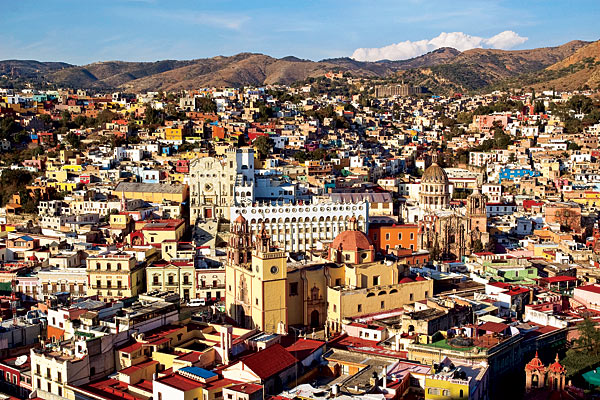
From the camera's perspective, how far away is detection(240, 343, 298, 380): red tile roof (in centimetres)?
2147

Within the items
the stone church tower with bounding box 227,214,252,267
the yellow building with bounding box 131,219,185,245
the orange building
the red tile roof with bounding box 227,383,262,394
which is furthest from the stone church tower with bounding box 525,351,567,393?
the yellow building with bounding box 131,219,185,245

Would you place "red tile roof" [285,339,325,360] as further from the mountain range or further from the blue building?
the mountain range

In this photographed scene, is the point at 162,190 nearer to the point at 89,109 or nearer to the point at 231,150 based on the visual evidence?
the point at 231,150

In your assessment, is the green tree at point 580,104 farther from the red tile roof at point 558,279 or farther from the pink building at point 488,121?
the red tile roof at point 558,279

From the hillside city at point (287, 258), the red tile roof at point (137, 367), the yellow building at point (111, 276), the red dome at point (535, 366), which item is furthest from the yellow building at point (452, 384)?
the yellow building at point (111, 276)

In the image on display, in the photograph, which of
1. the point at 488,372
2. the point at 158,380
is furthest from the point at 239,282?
the point at 488,372

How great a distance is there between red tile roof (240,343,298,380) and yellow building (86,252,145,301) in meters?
11.8

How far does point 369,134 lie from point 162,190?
124ft

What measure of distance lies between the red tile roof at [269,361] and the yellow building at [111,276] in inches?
466

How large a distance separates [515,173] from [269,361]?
42.9 metres

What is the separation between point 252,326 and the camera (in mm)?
28375

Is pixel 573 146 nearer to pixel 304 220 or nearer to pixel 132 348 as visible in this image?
pixel 304 220

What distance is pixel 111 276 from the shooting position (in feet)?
107

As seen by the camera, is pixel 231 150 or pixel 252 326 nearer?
pixel 252 326
